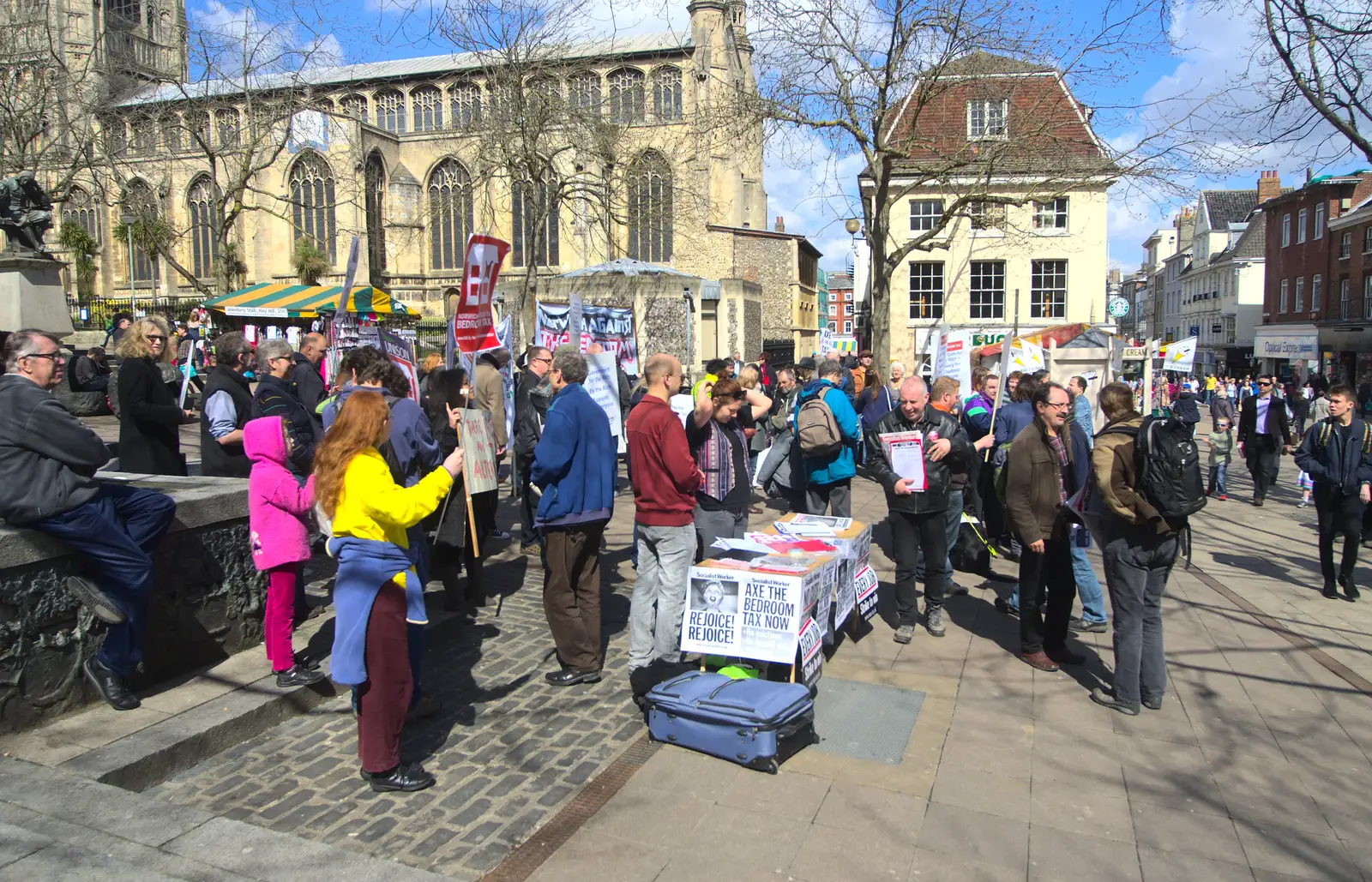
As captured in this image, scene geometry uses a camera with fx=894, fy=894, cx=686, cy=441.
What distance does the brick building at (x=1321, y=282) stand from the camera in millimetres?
42844

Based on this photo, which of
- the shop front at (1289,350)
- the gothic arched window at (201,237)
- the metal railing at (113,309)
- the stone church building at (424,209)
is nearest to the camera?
the metal railing at (113,309)

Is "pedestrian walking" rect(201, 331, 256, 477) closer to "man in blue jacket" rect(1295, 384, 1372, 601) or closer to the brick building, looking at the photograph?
"man in blue jacket" rect(1295, 384, 1372, 601)

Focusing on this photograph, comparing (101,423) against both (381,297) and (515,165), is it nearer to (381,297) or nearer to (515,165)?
(381,297)

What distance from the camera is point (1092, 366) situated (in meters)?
15.2

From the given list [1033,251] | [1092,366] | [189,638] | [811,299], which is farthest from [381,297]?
[811,299]

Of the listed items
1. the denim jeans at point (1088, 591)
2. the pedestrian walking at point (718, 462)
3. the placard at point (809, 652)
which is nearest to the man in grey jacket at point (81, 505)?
the pedestrian walking at point (718, 462)

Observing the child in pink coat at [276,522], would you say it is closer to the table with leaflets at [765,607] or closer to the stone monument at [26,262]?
the table with leaflets at [765,607]

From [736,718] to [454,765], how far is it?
55.3 inches

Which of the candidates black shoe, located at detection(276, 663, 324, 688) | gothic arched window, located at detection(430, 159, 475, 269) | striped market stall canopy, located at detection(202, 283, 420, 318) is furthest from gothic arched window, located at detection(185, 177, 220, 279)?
black shoe, located at detection(276, 663, 324, 688)

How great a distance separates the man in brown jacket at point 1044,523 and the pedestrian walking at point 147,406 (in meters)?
5.69

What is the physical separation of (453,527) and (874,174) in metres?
10.6

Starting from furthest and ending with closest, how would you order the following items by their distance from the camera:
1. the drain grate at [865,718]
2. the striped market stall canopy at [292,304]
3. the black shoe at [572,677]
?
the striped market stall canopy at [292,304] → the black shoe at [572,677] → the drain grate at [865,718]

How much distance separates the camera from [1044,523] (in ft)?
19.0

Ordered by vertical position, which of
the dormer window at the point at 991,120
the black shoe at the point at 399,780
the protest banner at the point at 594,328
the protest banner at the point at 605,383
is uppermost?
the dormer window at the point at 991,120
